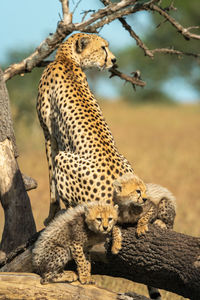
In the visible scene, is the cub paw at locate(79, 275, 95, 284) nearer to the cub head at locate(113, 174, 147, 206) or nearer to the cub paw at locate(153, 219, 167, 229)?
the cub head at locate(113, 174, 147, 206)

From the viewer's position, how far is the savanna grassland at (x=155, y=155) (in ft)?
36.3

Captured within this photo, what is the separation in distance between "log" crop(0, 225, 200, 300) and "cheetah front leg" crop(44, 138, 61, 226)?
945 millimetres

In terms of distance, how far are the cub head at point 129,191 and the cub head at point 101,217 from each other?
0.11 meters

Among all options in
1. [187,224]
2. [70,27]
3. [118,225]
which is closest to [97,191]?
[118,225]

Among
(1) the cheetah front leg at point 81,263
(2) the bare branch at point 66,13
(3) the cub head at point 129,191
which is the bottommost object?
(1) the cheetah front leg at point 81,263

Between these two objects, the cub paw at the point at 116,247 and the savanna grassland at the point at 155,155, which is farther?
the savanna grassland at the point at 155,155

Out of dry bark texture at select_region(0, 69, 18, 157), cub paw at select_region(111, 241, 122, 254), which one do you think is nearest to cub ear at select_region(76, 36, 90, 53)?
dry bark texture at select_region(0, 69, 18, 157)

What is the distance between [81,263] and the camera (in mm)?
4273

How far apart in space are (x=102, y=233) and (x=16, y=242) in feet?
5.25

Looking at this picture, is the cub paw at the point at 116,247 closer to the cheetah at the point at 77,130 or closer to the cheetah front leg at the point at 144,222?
the cheetah front leg at the point at 144,222

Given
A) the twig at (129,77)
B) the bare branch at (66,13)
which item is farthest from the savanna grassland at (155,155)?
the bare branch at (66,13)

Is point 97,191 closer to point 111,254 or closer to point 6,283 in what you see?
point 111,254

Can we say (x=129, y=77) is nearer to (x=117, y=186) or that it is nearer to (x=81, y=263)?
(x=117, y=186)

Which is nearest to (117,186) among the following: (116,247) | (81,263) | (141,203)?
(141,203)
